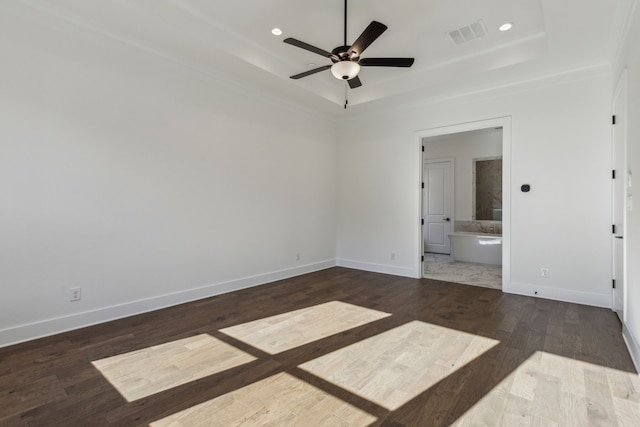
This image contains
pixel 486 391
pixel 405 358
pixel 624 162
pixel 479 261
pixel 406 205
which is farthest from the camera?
pixel 479 261

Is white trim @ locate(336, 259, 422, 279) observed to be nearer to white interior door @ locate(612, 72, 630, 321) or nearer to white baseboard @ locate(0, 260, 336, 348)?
white baseboard @ locate(0, 260, 336, 348)

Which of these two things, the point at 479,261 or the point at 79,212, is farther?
the point at 479,261

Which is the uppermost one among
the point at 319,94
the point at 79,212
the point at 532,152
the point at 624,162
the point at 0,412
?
the point at 319,94

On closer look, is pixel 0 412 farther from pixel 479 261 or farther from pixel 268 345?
pixel 479 261

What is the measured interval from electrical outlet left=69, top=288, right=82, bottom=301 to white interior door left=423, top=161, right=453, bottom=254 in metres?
7.23

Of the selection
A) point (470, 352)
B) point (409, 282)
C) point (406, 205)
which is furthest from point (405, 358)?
point (406, 205)

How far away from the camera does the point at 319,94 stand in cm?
490

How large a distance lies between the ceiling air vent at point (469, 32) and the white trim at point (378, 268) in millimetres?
3443

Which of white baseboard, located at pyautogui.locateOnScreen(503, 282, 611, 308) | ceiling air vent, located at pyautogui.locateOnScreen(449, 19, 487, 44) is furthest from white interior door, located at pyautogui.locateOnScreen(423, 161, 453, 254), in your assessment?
ceiling air vent, located at pyautogui.locateOnScreen(449, 19, 487, 44)

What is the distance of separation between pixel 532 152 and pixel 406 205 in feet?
6.39

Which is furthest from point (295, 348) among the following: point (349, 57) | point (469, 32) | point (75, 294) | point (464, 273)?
point (464, 273)

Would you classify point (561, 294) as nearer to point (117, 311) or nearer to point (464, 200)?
point (464, 200)

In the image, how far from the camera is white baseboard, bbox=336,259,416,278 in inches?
210

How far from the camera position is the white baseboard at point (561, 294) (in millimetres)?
3678
